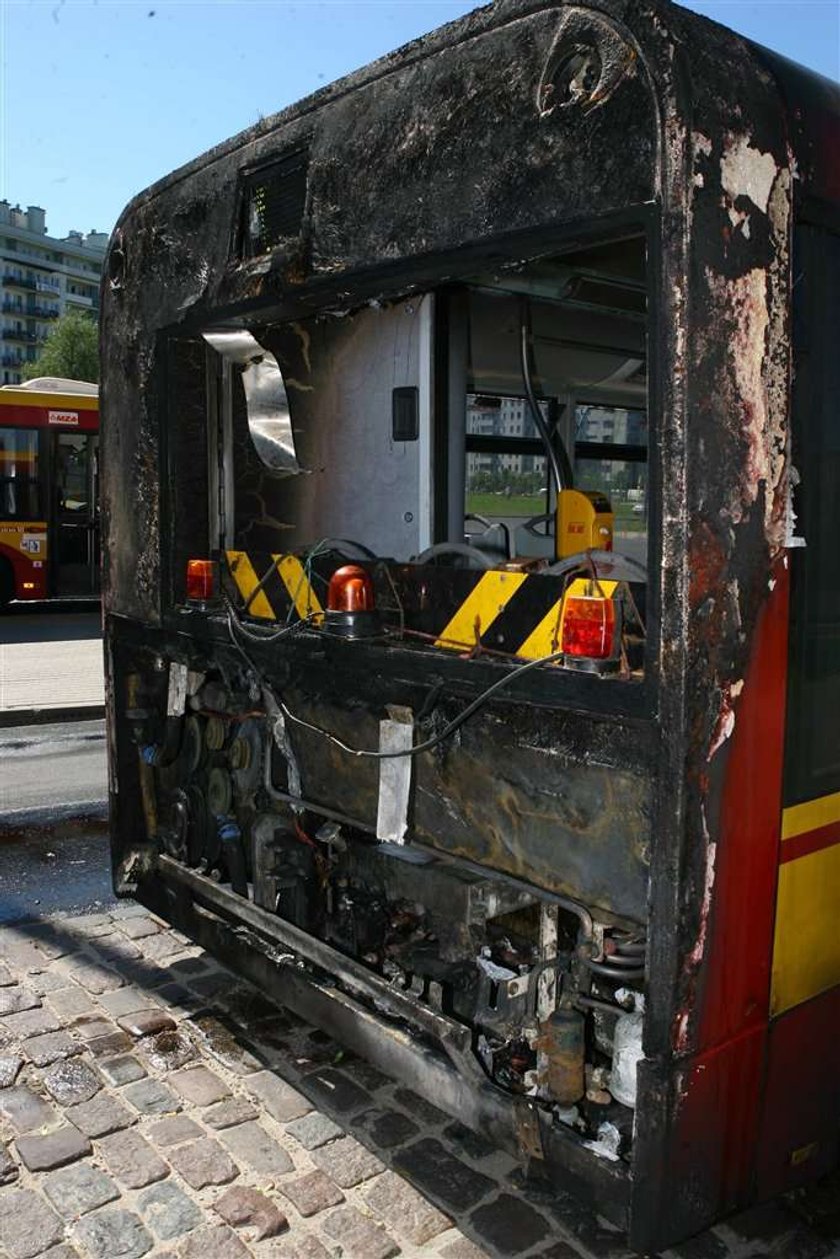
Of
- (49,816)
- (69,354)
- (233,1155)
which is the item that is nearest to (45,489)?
(49,816)

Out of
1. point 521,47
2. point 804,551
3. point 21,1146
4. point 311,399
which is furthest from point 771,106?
point 21,1146

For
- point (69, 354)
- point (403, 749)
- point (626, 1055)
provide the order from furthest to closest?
point (69, 354) → point (403, 749) → point (626, 1055)

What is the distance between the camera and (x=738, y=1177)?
2461 mm

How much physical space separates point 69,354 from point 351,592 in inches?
2709

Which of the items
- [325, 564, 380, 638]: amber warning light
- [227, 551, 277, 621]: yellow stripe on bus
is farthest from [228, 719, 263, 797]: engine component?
[325, 564, 380, 638]: amber warning light

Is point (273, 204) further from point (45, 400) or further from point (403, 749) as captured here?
point (45, 400)

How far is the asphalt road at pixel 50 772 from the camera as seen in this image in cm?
689

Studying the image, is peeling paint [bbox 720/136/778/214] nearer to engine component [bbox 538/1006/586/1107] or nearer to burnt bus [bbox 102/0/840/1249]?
burnt bus [bbox 102/0/840/1249]

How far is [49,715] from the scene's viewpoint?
981 cm

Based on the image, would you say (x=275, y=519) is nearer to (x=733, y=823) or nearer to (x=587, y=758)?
(x=587, y=758)

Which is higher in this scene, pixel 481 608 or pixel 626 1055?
pixel 481 608

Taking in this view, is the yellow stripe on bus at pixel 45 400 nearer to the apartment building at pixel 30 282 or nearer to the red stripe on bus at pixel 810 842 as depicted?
the red stripe on bus at pixel 810 842

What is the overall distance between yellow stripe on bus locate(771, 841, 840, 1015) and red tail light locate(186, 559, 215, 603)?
227 cm

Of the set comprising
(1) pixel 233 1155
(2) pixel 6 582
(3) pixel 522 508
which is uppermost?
(3) pixel 522 508
